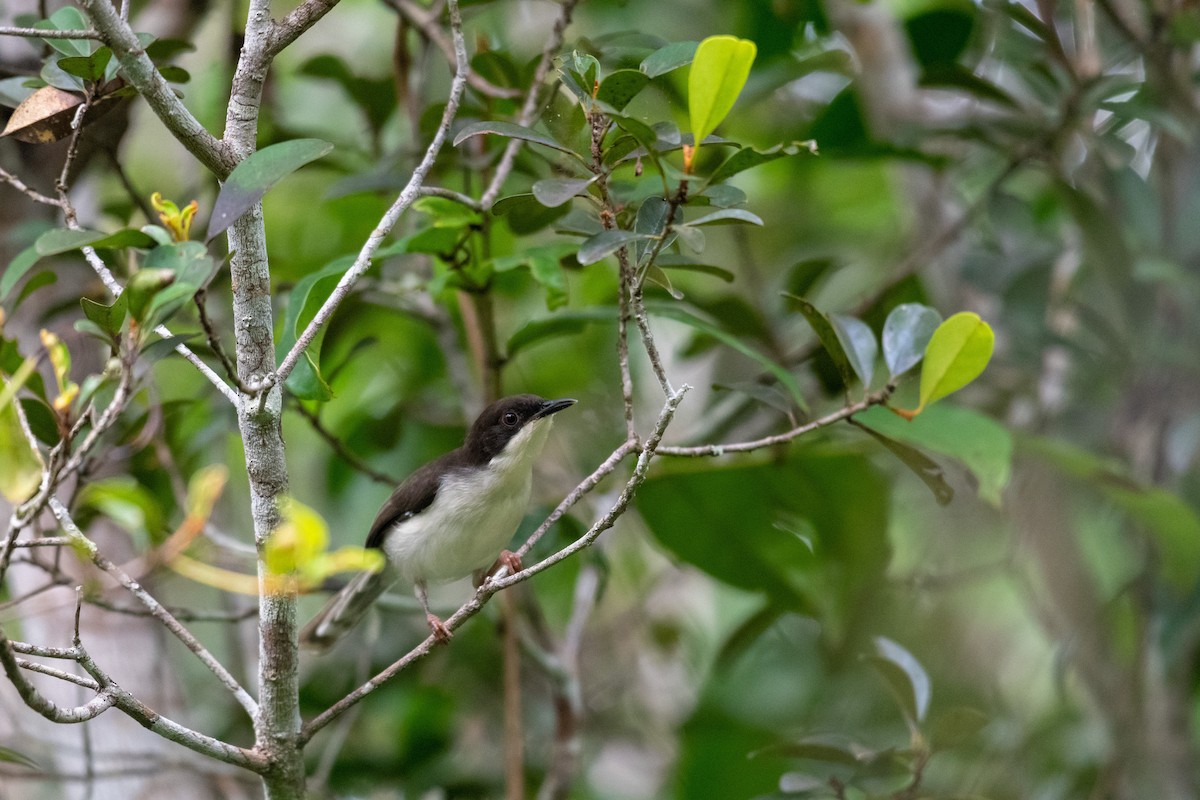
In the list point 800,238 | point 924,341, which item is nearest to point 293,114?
point 800,238

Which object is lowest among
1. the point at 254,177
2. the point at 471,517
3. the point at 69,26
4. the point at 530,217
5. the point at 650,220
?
the point at 471,517

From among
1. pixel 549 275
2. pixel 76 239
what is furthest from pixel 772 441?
pixel 76 239

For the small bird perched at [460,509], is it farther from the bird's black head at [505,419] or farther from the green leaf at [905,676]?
the green leaf at [905,676]

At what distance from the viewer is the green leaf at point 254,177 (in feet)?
5.84

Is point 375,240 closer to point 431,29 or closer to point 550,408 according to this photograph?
point 550,408

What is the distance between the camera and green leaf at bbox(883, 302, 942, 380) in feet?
8.05

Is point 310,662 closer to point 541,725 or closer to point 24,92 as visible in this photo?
point 541,725

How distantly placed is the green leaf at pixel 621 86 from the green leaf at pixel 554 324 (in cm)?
116

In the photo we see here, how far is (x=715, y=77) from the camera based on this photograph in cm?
203

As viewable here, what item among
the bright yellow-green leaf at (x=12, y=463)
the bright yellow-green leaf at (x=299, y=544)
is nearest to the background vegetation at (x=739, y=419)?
the bright yellow-green leaf at (x=12, y=463)

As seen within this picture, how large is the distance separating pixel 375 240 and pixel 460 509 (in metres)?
1.77

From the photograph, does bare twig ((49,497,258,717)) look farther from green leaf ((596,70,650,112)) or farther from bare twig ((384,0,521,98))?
bare twig ((384,0,521,98))

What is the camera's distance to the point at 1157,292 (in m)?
4.72

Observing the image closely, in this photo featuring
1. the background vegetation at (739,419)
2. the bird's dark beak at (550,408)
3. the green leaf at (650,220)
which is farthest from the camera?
the bird's dark beak at (550,408)
